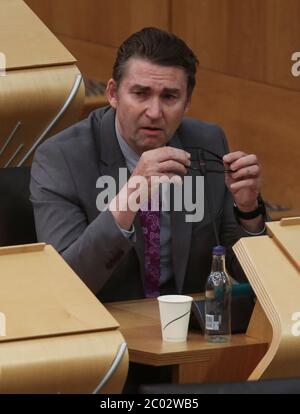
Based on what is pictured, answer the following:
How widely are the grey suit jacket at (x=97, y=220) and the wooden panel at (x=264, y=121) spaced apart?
1.39 meters

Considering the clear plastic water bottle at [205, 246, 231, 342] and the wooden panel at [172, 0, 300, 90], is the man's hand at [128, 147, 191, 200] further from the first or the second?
the wooden panel at [172, 0, 300, 90]

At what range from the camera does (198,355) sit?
2496 mm

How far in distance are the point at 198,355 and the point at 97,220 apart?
1.56 ft

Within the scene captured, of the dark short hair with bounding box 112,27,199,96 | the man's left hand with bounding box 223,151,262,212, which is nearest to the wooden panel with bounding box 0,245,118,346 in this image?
the man's left hand with bounding box 223,151,262,212

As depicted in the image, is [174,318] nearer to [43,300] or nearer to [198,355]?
[198,355]

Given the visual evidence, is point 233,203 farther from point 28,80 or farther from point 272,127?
point 272,127

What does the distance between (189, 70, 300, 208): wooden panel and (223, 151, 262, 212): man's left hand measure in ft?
4.93

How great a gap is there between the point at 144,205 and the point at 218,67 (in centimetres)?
191

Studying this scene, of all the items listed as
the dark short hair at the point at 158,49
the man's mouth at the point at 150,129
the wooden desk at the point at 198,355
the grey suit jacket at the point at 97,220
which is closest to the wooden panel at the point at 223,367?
the wooden desk at the point at 198,355

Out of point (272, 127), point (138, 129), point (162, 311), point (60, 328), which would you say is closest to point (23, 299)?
point (60, 328)

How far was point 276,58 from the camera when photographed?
450 centimetres

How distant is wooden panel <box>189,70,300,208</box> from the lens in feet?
14.7
